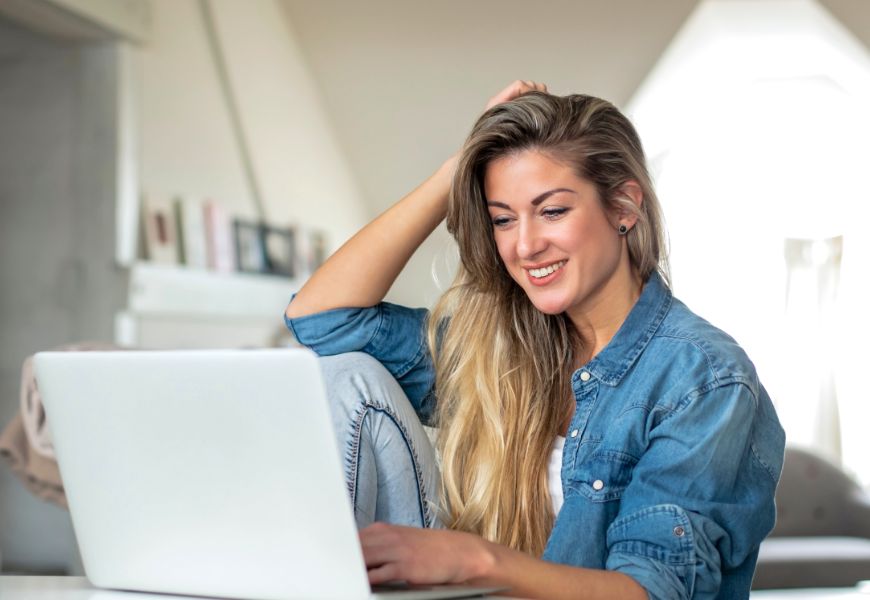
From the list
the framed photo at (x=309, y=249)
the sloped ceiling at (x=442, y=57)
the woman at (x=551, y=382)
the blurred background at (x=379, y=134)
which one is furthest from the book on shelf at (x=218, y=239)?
the woman at (x=551, y=382)

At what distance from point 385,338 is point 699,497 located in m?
0.63

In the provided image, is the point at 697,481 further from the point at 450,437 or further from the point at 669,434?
the point at 450,437

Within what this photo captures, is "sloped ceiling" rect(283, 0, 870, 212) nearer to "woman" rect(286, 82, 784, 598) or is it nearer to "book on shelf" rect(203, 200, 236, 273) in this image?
"book on shelf" rect(203, 200, 236, 273)

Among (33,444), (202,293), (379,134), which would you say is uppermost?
(379,134)

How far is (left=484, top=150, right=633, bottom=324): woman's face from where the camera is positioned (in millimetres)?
1477

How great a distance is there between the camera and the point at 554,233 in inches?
58.0

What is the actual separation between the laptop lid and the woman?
0.18m

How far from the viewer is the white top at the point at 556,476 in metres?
1.56

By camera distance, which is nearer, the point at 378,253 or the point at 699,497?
the point at 699,497

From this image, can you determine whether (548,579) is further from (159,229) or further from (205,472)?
(159,229)

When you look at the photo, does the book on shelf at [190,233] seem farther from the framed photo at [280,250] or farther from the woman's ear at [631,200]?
the woman's ear at [631,200]

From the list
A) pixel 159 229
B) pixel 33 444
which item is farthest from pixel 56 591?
pixel 159 229

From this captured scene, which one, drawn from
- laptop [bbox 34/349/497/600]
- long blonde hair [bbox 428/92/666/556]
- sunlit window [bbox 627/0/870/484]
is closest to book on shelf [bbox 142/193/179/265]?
sunlit window [bbox 627/0/870/484]

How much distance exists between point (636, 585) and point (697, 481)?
0.16 metres
